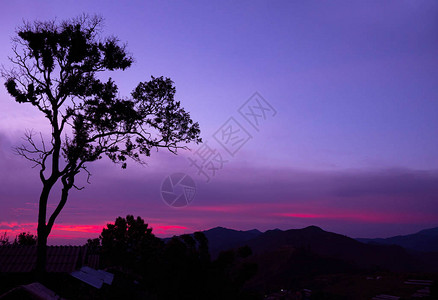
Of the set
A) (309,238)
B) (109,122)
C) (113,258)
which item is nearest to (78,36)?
(109,122)

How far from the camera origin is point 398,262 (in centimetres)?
10544

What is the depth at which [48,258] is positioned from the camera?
66.0ft

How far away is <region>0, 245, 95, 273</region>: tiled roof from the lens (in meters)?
19.0

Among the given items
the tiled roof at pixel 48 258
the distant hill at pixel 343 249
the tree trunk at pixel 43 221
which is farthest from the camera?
the distant hill at pixel 343 249

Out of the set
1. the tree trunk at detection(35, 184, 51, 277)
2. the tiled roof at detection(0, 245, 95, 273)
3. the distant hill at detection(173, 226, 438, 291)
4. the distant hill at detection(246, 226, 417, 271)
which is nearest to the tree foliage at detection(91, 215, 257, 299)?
the tree trunk at detection(35, 184, 51, 277)

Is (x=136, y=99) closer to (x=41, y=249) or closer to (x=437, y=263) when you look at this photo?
(x=41, y=249)

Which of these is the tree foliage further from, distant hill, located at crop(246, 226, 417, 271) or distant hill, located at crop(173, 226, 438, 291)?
distant hill, located at crop(246, 226, 417, 271)

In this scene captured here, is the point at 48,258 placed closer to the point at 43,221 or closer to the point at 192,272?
the point at 43,221

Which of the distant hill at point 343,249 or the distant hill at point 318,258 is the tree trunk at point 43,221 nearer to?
the distant hill at point 318,258

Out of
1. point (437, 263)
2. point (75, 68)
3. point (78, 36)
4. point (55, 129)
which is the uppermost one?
point (78, 36)

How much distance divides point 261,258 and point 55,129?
273ft

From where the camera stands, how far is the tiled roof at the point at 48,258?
62.2ft

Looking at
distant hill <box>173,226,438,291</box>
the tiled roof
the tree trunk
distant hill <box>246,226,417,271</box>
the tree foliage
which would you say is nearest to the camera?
the tree foliage

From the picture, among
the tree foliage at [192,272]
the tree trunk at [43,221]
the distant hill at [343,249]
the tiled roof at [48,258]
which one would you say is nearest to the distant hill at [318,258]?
the distant hill at [343,249]
